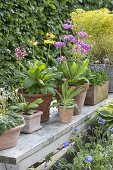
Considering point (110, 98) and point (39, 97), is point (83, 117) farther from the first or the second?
point (110, 98)

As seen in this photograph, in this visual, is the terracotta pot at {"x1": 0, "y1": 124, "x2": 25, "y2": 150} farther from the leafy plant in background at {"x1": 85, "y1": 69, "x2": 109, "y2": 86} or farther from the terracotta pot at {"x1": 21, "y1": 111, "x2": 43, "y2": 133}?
the leafy plant in background at {"x1": 85, "y1": 69, "x2": 109, "y2": 86}

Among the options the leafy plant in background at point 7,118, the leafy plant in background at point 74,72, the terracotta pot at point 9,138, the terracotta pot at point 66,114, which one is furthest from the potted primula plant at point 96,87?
the terracotta pot at point 9,138

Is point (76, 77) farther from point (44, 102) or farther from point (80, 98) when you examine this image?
point (44, 102)

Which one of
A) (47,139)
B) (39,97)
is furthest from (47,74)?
(47,139)

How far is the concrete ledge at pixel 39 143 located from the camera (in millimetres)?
1568

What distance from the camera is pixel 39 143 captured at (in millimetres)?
1702

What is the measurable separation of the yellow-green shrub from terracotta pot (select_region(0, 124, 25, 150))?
4.52ft

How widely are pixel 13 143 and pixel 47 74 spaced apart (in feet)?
1.64

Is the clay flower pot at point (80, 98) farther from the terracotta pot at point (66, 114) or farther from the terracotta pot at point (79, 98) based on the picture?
the terracotta pot at point (66, 114)

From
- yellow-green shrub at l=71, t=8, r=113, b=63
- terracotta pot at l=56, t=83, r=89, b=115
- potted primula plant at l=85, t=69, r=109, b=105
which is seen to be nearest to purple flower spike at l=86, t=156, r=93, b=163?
terracotta pot at l=56, t=83, r=89, b=115

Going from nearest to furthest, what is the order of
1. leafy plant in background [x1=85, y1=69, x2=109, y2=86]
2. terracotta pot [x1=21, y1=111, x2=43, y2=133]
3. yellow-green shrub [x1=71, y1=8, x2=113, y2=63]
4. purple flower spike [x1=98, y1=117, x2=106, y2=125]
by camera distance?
terracotta pot [x1=21, y1=111, x2=43, y2=133] → purple flower spike [x1=98, y1=117, x2=106, y2=125] → leafy plant in background [x1=85, y1=69, x2=109, y2=86] → yellow-green shrub [x1=71, y1=8, x2=113, y2=63]

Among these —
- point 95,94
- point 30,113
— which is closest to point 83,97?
point 95,94

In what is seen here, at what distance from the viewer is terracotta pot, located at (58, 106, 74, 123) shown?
1998 millimetres

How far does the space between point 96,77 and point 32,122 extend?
2.68ft
